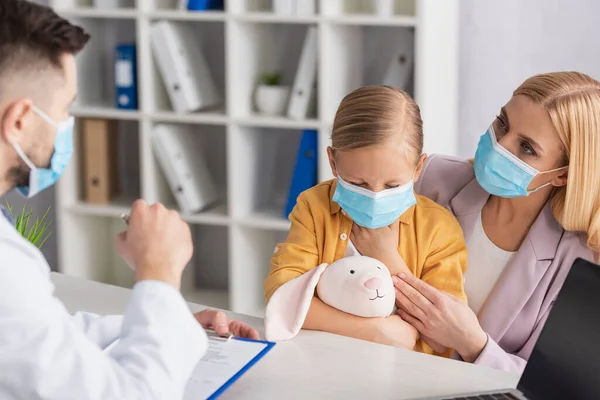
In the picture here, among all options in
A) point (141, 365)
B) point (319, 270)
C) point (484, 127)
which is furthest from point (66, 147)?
point (484, 127)

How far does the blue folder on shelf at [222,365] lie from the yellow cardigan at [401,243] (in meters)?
0.19

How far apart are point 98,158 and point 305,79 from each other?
3.03 ft

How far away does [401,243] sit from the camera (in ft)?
5.88

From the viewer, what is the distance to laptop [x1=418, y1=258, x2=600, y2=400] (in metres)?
1.23

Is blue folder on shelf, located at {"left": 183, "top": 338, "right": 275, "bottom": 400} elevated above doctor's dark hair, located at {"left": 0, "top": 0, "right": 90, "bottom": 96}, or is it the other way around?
doctor's dark hair, located at {"left": 0, "top": 0, "right": 90, "bottom": 96}

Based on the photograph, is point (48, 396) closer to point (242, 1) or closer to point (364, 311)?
point (364, 311)

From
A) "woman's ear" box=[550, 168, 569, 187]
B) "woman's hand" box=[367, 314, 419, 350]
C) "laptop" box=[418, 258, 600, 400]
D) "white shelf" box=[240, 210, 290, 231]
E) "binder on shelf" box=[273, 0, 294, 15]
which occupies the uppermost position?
"binder on shelf" box=[273, 0, 294, 15]

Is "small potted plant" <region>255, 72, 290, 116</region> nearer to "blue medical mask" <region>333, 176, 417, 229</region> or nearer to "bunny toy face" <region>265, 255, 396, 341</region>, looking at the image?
"blue medical mask" <region>333, 176, 417, 229</region>

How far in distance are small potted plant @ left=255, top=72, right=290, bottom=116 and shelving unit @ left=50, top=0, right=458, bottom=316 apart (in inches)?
1.8

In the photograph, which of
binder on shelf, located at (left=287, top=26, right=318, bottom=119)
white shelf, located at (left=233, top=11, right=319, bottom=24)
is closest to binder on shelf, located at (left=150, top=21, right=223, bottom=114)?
white shelf, located at (left=233, top=11, right=319, bottom=24)

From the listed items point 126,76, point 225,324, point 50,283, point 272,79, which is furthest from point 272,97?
point 50,283

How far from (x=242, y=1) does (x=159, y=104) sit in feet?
1.74

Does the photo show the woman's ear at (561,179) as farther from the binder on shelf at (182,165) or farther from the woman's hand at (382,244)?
the binder on shelf at (182,165)

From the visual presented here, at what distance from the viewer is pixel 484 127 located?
10.4 ft
